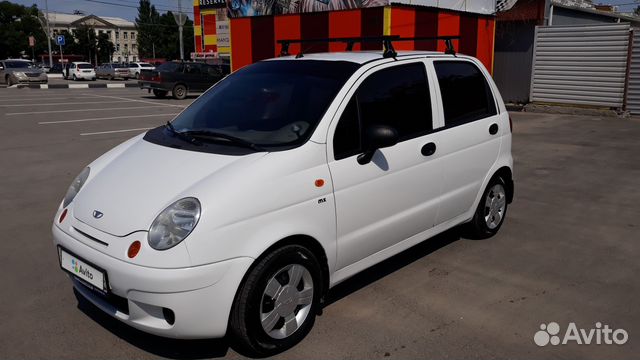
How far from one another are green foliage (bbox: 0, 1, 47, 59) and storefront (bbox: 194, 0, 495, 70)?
91707mm

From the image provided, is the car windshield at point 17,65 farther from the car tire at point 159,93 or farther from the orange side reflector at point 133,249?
the orange side reflector at point 133,249

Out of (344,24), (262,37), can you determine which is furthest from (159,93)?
(344,24)

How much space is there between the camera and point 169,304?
2.89 metres

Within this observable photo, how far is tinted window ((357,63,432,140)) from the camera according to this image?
12.7 feet

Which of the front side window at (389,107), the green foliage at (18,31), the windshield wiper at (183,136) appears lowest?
the windshield wiper at (183,136)

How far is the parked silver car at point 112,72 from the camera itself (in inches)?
1684

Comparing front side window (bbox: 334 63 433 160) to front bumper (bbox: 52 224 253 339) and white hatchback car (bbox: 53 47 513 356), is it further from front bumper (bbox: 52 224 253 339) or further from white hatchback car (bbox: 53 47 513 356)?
front bumper (bbox: 52 224 253 339)

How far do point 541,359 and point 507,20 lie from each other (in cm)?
1631

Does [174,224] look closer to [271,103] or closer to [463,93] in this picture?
[271,103]

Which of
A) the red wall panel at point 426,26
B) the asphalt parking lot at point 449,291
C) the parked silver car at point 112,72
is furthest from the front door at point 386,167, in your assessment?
the parked silver car at point 112,72

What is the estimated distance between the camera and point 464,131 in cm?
466

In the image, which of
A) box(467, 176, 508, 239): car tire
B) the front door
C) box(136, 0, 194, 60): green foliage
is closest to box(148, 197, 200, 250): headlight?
the front door

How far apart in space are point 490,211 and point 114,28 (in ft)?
479

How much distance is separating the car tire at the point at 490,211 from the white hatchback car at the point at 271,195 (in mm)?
468
